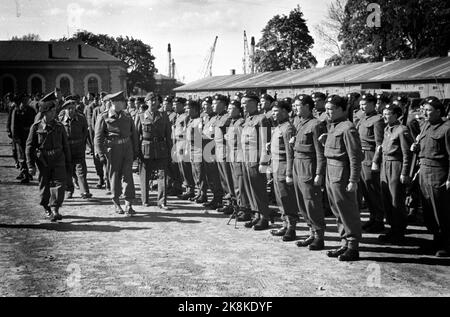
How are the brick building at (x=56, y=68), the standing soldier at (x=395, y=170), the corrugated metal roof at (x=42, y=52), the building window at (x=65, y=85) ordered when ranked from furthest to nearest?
1. the building window at (x=65, y=85)
2. the corrugated metal roof at (x=42, y=52)
3. the brick building at (x=56, y=68)
4. the standing soldier at (x=395, y=170)

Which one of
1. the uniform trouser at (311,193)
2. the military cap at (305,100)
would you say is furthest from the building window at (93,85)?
the uniform trouser at (311,193)

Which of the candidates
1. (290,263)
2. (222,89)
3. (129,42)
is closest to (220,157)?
(290,263)

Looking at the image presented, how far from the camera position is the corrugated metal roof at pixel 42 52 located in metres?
54.2

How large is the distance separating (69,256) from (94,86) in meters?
53.7

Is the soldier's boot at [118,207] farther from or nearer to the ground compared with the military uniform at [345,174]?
nearer to the ground

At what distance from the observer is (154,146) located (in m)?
9.31

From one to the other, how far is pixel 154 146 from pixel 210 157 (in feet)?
4.25

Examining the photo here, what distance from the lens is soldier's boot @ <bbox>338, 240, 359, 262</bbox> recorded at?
19.0 ft

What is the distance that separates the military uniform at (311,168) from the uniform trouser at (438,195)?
1.46 m

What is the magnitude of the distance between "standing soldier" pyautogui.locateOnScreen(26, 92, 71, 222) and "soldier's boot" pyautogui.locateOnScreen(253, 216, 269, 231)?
3572 mm

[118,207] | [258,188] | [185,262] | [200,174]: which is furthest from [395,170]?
[118,207]

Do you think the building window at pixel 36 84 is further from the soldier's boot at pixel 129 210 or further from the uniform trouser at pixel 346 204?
the uniform trouser at pixel 346 204

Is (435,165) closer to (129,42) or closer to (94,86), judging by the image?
(94,86)

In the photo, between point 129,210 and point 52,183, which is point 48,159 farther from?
point 129,210
